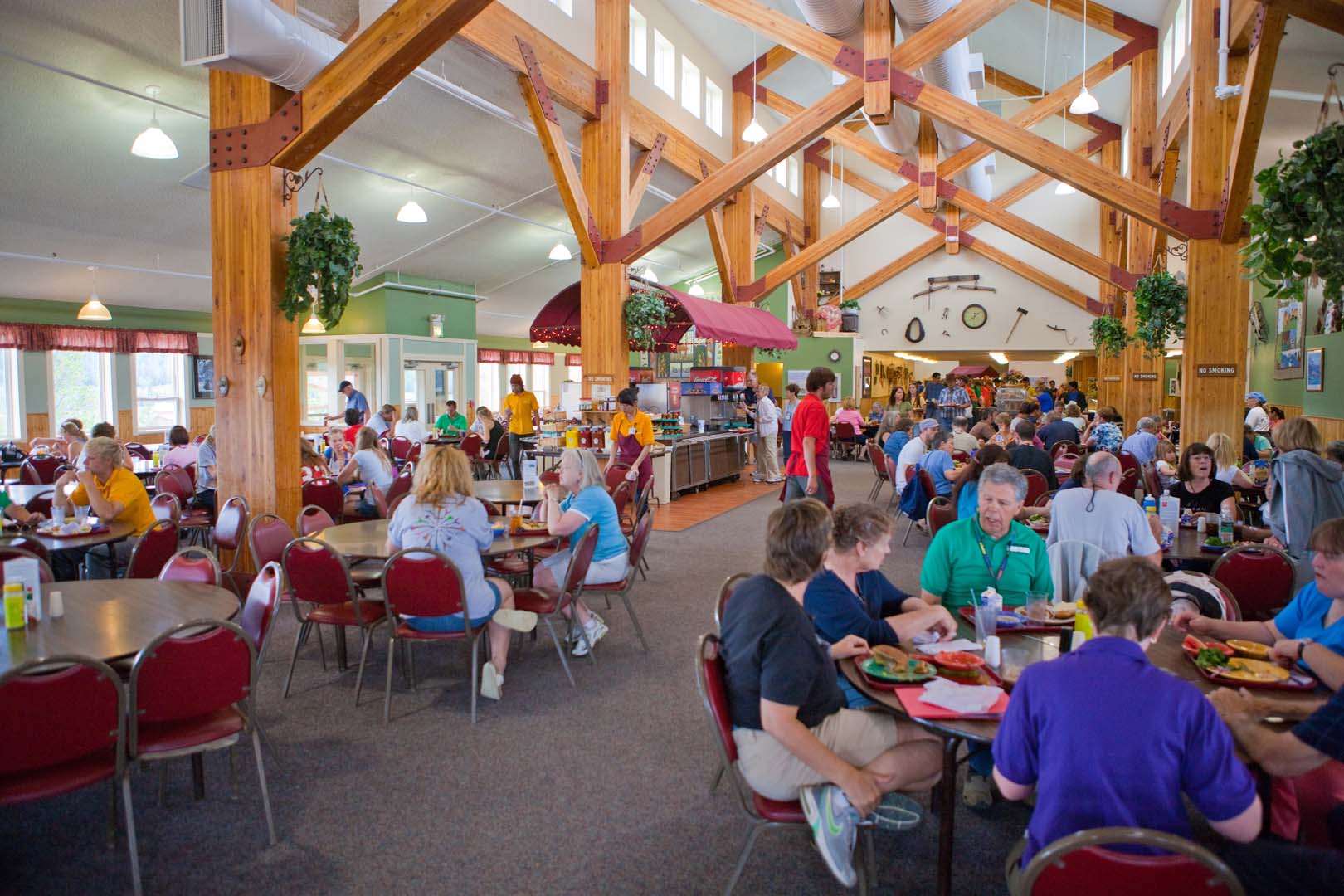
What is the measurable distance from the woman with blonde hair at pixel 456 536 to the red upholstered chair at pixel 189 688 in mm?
1167

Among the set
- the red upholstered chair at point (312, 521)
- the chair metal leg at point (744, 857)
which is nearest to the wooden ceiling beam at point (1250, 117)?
the chair metal leg at point (744, 857)

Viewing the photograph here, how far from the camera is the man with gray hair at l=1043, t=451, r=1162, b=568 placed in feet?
12.8

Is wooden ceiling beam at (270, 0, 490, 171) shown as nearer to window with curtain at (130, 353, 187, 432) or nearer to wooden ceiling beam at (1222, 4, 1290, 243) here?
wooden ceiling beam at (1222, 4, 1290, 243)

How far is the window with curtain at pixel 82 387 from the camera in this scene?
12.7m

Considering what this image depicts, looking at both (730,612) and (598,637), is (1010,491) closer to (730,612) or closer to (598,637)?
(730,612)

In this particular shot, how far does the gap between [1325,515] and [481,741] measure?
4.31 metres

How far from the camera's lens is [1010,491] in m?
3.34

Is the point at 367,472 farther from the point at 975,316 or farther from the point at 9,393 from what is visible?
the point at 975,316

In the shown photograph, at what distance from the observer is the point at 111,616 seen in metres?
3.13

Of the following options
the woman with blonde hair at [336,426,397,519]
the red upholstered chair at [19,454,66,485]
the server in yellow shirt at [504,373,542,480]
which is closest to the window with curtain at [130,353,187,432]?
the red upholstered chair at [19,454,66,485]

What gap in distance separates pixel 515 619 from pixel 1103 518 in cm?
276

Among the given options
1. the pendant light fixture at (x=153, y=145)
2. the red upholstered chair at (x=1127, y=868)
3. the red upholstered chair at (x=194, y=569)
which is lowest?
the red upholstered chair at (x=1127, y=868)

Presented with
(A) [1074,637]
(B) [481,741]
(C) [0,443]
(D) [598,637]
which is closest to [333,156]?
(C) [0,443]

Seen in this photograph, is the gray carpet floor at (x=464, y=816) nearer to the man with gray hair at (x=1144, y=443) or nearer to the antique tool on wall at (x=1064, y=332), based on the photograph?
the man with gray hair at (x=1144, y=443)
